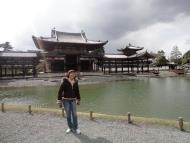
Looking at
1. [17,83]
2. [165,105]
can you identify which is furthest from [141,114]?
[17,83]

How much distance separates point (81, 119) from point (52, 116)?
1490 mm

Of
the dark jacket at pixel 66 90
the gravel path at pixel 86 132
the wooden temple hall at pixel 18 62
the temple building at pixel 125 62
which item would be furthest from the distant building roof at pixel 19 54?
the dark jacket at pixel 66 90

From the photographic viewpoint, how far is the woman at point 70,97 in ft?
26.1

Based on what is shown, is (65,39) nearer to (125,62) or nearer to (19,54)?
(19,54)

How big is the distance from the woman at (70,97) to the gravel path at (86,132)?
391 mm

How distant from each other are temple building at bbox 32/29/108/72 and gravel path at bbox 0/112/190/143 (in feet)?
130

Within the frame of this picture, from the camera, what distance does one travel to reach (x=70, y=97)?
7.98 meters

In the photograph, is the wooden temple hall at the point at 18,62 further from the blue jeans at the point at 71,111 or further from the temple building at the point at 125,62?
the blue jeans at the point at 71,111

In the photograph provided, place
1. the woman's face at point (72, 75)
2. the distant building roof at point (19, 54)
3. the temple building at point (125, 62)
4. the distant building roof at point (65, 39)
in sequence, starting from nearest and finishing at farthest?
the woman's face at point (72, 75)
the distant building roof at point (19, 54)
the distant building roof at point (65, 39)
the temple building at point (125, 62)

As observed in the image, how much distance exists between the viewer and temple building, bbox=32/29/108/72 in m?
50.0

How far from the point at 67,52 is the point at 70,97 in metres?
42.7

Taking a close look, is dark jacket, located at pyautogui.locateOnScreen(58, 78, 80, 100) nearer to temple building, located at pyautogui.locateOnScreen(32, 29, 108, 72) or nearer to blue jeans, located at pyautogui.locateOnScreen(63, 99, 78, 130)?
blue jeans, located at pyautogui.locateOnScreen(63, 99, 78, 130)

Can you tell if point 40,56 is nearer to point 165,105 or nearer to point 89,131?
point 165,105

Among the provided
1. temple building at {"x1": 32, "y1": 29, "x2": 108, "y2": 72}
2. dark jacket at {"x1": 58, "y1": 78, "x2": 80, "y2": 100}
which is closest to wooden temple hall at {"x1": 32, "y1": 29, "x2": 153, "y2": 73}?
temple building at {"x1": 32, "y1": 29, "x2": 108, "y2": 72}
